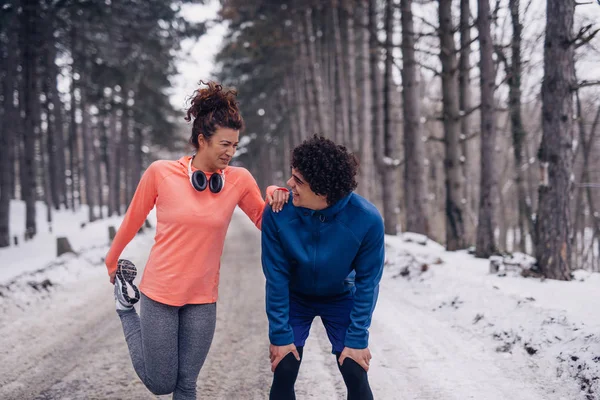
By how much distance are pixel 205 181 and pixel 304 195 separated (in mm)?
620

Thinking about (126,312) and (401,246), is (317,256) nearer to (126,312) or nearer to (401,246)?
(126,312)

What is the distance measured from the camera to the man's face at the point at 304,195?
104 inches

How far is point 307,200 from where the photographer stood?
8.77ft

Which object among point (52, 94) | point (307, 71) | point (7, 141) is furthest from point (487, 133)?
point (52, 94)

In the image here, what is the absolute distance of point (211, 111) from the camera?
9.64ft

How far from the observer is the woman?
2842 millimetres

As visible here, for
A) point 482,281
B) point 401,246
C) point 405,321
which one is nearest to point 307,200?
point 405,321

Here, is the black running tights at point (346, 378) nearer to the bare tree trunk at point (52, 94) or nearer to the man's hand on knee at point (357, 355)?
the man's hand on knee at point (357, 355)

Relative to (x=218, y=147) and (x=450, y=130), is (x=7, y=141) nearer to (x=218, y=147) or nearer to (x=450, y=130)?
(x=450, y=130)

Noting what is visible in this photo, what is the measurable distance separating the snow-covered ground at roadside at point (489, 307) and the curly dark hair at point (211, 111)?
8.91 ft

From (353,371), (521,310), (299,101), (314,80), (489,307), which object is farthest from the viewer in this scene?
(299,101)

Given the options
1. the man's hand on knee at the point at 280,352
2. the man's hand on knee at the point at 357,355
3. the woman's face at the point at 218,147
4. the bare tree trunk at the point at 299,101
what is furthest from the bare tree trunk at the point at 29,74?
the man's hand on knee at the point at 357,355

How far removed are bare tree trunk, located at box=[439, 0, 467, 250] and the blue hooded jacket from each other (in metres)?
8.83

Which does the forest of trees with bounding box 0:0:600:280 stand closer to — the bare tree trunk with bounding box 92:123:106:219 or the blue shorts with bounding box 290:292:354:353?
the bare tree trunk with bounding box 92:123:106:219
